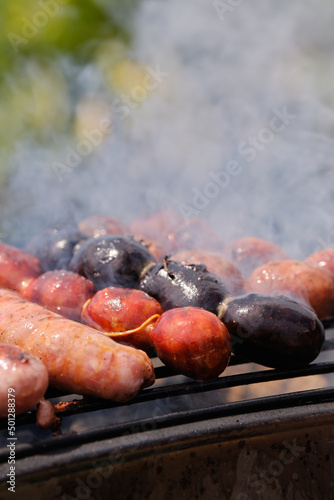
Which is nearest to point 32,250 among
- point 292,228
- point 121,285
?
point 121,285

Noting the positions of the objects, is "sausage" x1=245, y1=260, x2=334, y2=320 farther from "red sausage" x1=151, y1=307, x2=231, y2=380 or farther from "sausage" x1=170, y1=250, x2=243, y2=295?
"red sausage" x1=151, y1=307, x2=231, y2=380

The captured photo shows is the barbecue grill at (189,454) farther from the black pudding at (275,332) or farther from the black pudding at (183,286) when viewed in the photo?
the black pudding at (183,286)

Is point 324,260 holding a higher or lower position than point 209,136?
lower

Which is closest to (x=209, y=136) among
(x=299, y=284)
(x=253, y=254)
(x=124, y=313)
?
(x=253, y=254)

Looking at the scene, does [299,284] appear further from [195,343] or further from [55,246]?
[55,246]

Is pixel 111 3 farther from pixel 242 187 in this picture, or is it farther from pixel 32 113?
pixel 242 187

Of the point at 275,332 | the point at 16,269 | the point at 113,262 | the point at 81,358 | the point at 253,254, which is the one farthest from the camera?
the point at 253,254

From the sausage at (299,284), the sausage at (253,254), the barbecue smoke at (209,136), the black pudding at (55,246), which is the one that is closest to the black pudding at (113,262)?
the black pudding at (55,246)
